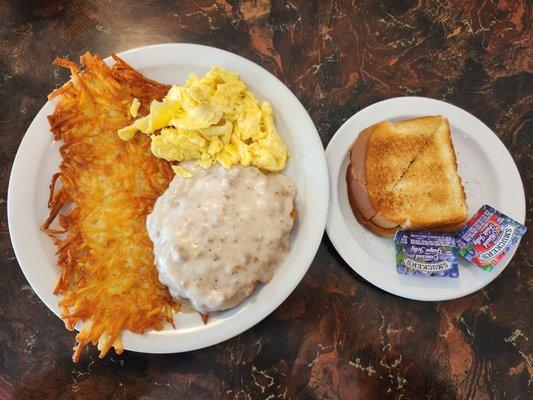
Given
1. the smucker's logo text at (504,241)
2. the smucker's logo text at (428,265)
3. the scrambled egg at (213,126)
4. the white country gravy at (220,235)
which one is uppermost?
the scrambled egg at (213,126)

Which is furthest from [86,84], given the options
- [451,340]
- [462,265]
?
[451,340]

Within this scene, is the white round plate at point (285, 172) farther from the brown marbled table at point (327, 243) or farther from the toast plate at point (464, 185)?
the brown marbled table at point (327, 243)

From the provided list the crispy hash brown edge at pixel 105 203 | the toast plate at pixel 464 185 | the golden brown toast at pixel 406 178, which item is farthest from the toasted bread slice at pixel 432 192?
the crispy hash brown edge at pixel 105 203

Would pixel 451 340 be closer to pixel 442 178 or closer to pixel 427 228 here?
pixel 427 228

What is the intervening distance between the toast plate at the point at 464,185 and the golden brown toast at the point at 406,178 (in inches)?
2.5

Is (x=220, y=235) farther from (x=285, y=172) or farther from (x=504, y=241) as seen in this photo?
(x=504, y=241)

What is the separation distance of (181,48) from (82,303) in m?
1.27

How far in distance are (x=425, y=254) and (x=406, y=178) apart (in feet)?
1.30

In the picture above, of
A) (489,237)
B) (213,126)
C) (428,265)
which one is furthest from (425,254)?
(213,126)

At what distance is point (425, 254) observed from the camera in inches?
85.1

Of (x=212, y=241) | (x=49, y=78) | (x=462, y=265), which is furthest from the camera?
(x=49, y=78)

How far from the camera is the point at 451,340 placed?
236 centimetres

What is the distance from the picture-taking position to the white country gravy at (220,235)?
6.41ft

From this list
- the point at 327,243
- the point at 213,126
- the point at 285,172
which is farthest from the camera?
the point at 327,243
